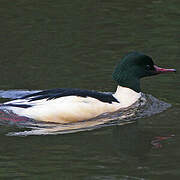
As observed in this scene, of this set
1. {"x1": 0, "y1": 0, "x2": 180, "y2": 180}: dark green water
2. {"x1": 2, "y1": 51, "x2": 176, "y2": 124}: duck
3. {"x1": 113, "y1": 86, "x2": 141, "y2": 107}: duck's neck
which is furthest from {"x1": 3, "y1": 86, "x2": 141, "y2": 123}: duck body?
{"x1": 0, "y1": 0, "x2": 180, "y2": 180}: dark green water

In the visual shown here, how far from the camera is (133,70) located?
10930mm

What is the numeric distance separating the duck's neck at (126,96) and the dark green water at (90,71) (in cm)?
56

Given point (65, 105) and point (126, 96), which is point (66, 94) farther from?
point (126, 96)

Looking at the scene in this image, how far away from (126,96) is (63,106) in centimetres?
126

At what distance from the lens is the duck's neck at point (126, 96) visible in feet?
35.2

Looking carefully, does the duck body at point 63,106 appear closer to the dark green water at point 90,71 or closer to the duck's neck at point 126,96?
the duck's neck at point 126,96

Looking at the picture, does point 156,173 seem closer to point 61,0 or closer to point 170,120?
point 170,120

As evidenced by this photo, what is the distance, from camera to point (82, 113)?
33.4 feet

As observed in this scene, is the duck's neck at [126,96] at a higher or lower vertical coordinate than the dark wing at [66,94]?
lower

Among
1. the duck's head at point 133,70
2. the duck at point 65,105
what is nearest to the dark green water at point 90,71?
the duck at point 65,105

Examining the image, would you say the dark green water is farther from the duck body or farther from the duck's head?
the duck's head

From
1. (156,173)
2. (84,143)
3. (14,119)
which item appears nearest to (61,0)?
(14,119)

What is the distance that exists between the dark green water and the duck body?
0.49m

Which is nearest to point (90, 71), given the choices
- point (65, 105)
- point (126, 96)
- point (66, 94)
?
point (126, 96)
